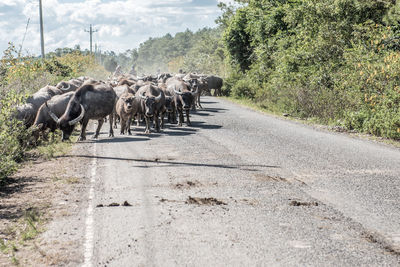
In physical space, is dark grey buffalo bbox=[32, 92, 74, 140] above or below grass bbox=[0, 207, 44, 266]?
above

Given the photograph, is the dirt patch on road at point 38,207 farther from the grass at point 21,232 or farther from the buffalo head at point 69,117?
the buffalo head at point 69,117

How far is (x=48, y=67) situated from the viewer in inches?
1410

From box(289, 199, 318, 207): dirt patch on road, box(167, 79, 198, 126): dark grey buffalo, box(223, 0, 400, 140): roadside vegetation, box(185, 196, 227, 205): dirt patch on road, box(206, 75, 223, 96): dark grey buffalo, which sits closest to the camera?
box(289, 199, 318, 207): dirt patch on road

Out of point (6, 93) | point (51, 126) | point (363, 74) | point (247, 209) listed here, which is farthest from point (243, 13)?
point (247, 209)

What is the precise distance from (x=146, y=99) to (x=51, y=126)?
13.4ft

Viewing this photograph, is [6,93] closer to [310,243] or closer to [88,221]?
[88,221]

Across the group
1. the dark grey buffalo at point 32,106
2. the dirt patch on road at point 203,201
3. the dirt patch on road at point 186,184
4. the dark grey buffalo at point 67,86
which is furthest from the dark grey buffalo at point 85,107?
the dirt patch on road at point 203,201

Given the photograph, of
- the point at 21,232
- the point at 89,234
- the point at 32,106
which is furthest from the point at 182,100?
A: the point at 89,234

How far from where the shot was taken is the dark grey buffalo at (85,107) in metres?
16.1

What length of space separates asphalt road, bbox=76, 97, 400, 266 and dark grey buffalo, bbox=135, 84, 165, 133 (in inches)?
140

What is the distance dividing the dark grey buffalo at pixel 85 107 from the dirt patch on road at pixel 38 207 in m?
2.99

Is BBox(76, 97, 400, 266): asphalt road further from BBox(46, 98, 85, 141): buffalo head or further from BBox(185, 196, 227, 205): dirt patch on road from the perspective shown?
BBox(46, 98, 85, 141): buffalo head

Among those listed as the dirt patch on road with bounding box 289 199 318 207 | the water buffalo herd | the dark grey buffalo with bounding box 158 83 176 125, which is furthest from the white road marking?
the dark grey buffalo with bounding box 158 83 176 125

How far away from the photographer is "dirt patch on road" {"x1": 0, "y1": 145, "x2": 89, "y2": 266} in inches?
242
